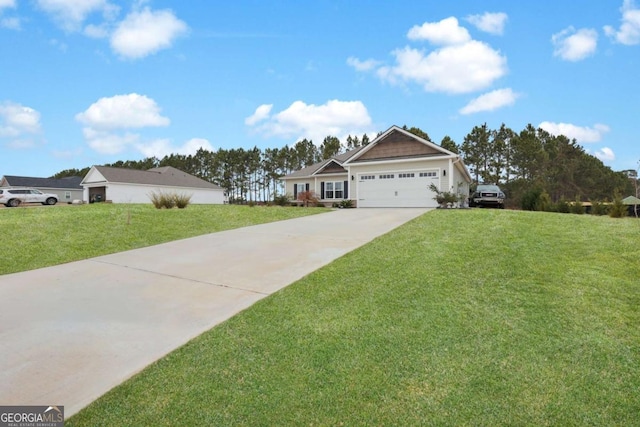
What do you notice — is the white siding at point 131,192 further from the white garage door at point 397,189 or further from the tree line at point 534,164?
the white garage door at point 397,189

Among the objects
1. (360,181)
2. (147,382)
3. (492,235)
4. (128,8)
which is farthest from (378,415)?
(360,181)

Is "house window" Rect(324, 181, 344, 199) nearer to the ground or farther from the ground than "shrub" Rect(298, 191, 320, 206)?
farther from the ground

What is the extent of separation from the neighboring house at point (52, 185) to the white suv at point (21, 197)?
1974 centimetres

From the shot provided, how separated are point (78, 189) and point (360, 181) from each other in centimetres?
4227

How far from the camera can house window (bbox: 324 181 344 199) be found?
24078 mm

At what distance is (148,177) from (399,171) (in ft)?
93.1

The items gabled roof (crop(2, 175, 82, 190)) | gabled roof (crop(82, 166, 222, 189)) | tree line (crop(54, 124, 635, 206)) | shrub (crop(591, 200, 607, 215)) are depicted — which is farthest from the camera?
gabled roof (crop(2, 175, 82, 190))

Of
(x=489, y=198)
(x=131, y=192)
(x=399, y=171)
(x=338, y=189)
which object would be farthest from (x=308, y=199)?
(x=131, y=192)

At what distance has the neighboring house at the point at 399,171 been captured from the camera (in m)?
19.2

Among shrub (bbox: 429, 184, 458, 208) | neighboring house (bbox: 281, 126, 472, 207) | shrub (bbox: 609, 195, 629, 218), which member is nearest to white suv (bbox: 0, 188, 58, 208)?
neighboring house (bbox: 281, 126, 472, 207)

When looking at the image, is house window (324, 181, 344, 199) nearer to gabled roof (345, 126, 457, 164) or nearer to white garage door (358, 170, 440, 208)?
white garage door (358, 170, 440, 208)

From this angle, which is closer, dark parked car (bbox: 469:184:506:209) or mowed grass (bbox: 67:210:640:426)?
mowed grass (bbox: 67:210:640:426)

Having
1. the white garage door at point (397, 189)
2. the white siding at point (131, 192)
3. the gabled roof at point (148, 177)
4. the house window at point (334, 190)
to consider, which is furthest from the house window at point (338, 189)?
the gabled roof at point (148, 177)

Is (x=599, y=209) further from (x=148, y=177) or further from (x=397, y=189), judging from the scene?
(x=148, y=177)
